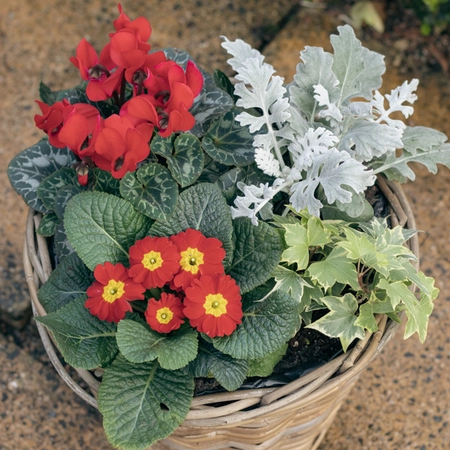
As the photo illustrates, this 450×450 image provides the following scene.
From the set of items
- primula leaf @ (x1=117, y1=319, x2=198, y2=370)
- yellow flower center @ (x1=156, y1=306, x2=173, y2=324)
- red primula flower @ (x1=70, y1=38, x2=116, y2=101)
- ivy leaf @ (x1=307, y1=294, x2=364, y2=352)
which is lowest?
ivy leaf @ (x1=307, y1=294, x2=364, y2=352)

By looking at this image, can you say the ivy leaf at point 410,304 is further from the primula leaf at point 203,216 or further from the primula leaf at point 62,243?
the primula leaf at point 62,243

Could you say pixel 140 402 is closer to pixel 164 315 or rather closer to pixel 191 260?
pixel 164 315

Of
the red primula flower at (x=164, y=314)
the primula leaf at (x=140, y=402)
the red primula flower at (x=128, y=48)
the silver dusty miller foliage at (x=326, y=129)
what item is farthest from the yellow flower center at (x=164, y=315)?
the red primula flower at (x=128, y=48)

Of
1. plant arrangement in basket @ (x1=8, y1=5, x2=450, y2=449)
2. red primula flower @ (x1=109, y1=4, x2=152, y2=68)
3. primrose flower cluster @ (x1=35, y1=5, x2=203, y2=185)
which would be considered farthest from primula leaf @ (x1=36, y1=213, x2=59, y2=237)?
red primula flower @ (x1=109, y1=4, x2=152, y2=68)

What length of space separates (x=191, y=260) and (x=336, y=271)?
252mm

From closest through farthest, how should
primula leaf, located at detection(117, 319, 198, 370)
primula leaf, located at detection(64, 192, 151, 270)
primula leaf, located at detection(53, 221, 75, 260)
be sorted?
primula leaf, located at detection(117, 319, 198, 370)
primula leaf, located at detection(64, 192, 151, 270)
primula leaf, located at detection(53, 221, 75, 260)

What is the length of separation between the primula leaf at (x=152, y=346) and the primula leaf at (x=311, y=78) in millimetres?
510

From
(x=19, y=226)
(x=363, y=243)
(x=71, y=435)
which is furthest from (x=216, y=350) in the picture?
(x=19, y=226)

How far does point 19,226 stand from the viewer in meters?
1.83

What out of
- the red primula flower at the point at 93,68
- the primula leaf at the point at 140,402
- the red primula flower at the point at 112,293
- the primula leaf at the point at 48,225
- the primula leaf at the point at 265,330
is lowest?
the primula leaf at the point at 140,402

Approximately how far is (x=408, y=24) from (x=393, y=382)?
48.5 inches

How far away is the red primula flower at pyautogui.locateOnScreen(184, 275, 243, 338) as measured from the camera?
104 cm

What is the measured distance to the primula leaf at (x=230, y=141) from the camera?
1.26m

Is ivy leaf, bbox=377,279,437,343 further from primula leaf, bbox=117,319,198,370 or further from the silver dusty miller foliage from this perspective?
primula leaf, bbox=117,319,198,370
